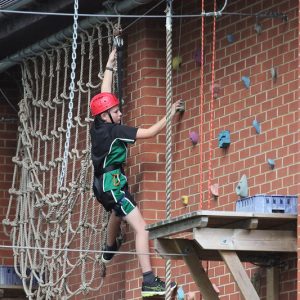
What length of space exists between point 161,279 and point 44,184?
260 cm

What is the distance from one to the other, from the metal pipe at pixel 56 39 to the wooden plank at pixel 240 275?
3.24 meters

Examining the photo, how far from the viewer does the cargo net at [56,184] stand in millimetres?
17219

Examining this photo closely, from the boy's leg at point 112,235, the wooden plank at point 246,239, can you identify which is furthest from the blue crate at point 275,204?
the boy's leg at point 112,235

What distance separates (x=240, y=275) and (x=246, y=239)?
0.95 ft

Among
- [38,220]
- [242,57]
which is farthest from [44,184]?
[242,57]

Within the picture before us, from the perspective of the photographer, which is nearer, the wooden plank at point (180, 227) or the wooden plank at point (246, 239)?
the wooden plank at point (180, 227)

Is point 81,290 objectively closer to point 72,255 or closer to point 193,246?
point 72,255

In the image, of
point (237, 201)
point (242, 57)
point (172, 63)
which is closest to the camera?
point (237, 201)

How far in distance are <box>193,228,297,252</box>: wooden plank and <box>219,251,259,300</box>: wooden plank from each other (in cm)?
7

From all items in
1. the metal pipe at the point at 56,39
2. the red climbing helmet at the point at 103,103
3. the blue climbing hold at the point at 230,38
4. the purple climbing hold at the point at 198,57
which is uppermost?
the metal pipe at the point at 56,39

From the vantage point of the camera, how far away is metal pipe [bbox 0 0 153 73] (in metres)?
16.4

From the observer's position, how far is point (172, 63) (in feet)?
53.7

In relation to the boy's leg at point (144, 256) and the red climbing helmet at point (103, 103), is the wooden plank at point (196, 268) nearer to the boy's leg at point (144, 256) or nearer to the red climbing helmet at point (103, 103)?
the boy's leg at point (144, 256)

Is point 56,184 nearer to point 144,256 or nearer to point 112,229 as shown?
point 112,229
